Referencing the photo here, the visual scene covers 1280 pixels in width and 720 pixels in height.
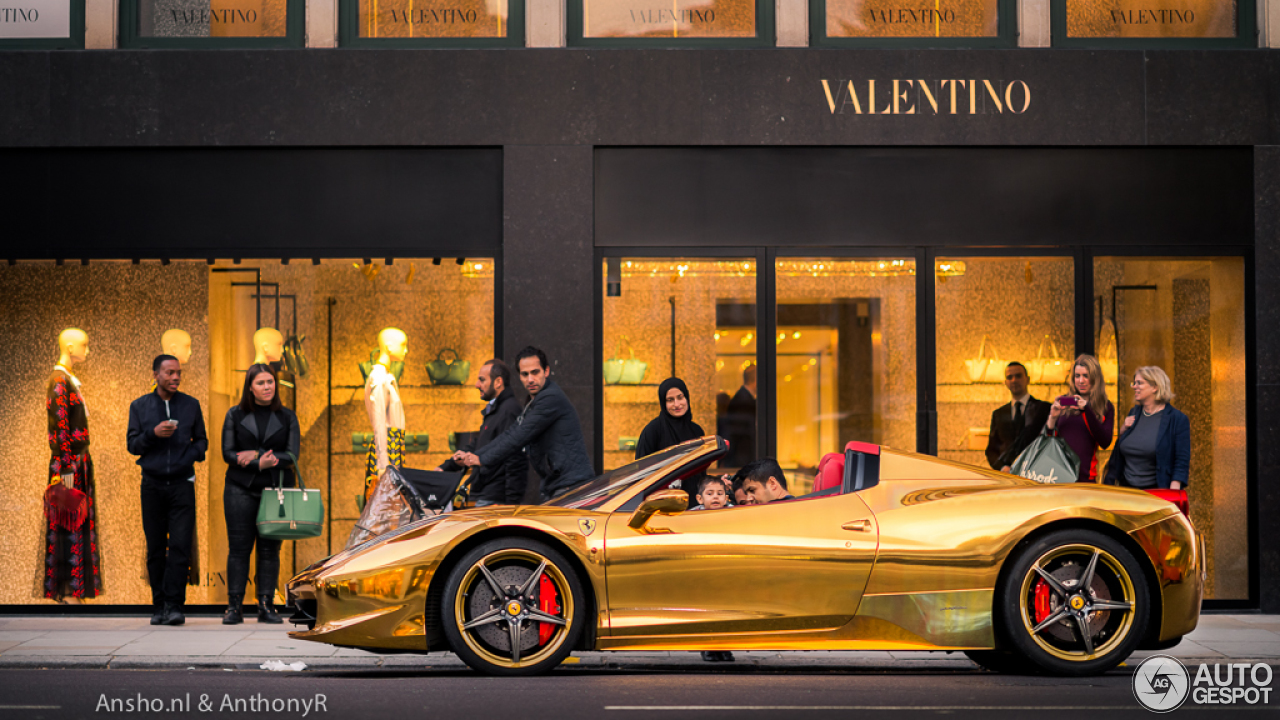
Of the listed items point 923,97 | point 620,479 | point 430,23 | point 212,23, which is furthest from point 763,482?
point 212,23

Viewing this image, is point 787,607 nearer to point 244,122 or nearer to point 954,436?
point 954,436

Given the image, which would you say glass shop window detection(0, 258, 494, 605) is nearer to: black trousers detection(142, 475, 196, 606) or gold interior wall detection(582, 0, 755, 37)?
black trousers detection(142, 475, 196, 606)

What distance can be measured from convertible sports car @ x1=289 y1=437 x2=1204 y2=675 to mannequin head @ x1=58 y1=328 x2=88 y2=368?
16.1ft

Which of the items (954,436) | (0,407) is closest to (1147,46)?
(954,436)

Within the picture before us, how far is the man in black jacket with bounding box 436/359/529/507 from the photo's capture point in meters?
8.51

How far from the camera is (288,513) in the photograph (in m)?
9.14

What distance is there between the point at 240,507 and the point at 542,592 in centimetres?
370

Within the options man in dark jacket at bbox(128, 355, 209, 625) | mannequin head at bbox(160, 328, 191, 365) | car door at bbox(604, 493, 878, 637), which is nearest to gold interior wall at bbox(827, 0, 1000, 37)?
car door at bbox(604, 493, 878, 637)

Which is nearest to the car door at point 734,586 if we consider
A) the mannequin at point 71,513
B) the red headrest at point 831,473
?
the red headrest at point 831,473

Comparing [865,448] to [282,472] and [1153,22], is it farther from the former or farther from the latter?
[1153,22]

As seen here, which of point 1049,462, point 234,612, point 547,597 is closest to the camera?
point 547,597

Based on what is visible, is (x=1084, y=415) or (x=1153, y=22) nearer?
(x=1084, y=415)

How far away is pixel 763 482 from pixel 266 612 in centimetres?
406

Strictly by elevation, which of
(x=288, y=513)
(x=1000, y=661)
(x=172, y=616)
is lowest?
(x=172, y=616)
